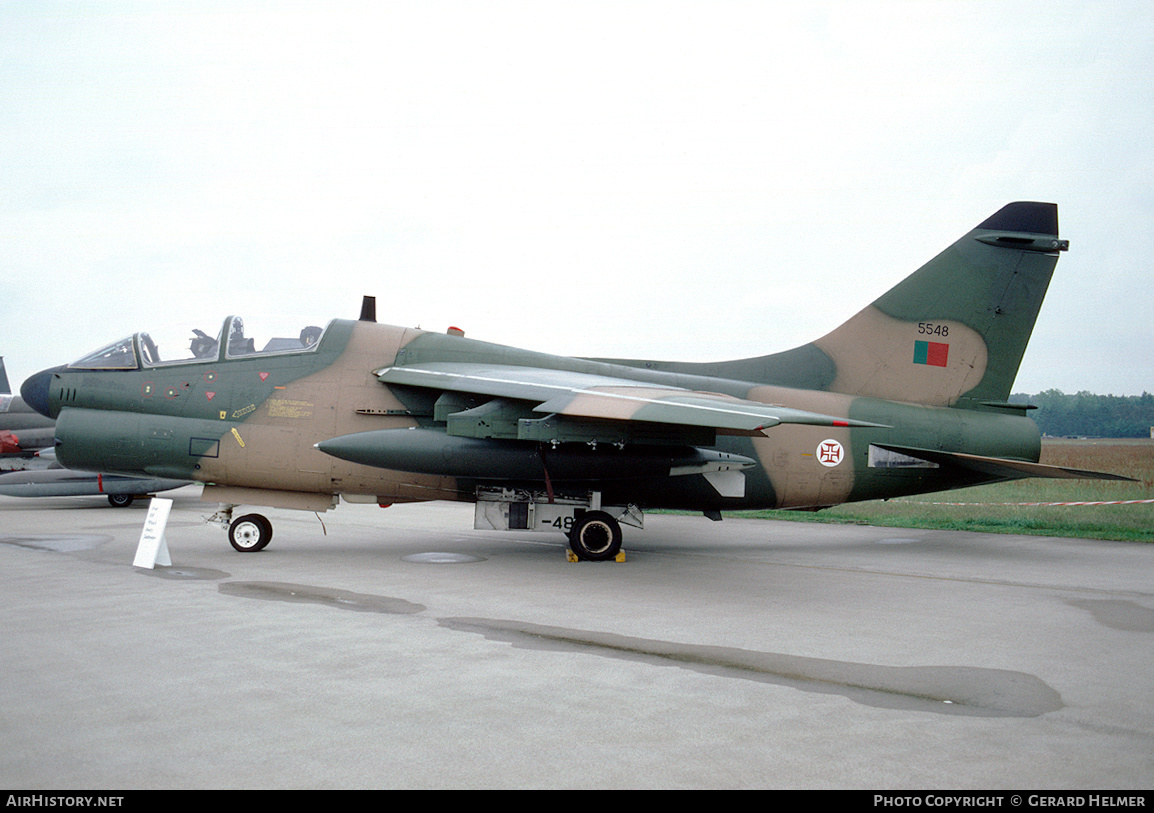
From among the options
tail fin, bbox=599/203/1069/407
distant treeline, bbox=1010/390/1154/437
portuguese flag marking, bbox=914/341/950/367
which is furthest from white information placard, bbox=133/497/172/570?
distant treeline, bbox=1010/390/1154/437

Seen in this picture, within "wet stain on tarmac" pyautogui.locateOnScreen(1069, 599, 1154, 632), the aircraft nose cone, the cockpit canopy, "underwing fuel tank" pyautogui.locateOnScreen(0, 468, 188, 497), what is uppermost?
the cockpit canopy

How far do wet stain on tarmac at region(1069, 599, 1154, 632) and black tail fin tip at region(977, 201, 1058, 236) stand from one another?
19.9 feet

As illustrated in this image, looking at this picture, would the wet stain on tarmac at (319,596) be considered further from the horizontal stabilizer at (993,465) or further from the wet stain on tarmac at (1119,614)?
the horizontal stabilizer at (993,465)

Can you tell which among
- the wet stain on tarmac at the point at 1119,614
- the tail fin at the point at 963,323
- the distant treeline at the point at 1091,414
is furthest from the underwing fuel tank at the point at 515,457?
the distant treeline at the point at 1091,414

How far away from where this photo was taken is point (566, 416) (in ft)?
29.6

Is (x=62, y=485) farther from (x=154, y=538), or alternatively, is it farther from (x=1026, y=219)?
(x=1026, y=219)

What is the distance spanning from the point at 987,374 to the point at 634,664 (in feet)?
29.0

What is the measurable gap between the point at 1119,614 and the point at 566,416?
5745mm

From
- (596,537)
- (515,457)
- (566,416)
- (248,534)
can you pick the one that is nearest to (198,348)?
(248,534)

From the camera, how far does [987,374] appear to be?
37.7 ft

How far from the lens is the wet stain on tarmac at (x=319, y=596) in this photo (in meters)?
6.82

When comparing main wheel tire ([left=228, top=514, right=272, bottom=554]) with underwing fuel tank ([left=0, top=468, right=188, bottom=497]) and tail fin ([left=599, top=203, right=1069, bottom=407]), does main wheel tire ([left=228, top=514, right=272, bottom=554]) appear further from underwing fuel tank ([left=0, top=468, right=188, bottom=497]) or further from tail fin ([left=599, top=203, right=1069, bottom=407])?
underwing fuel tank ([left=0, top=468, right=188, bottom=497])

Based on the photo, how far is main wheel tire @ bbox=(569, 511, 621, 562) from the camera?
1021 centimetres

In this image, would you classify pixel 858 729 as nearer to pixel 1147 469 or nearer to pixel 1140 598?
pixel 1140 598
